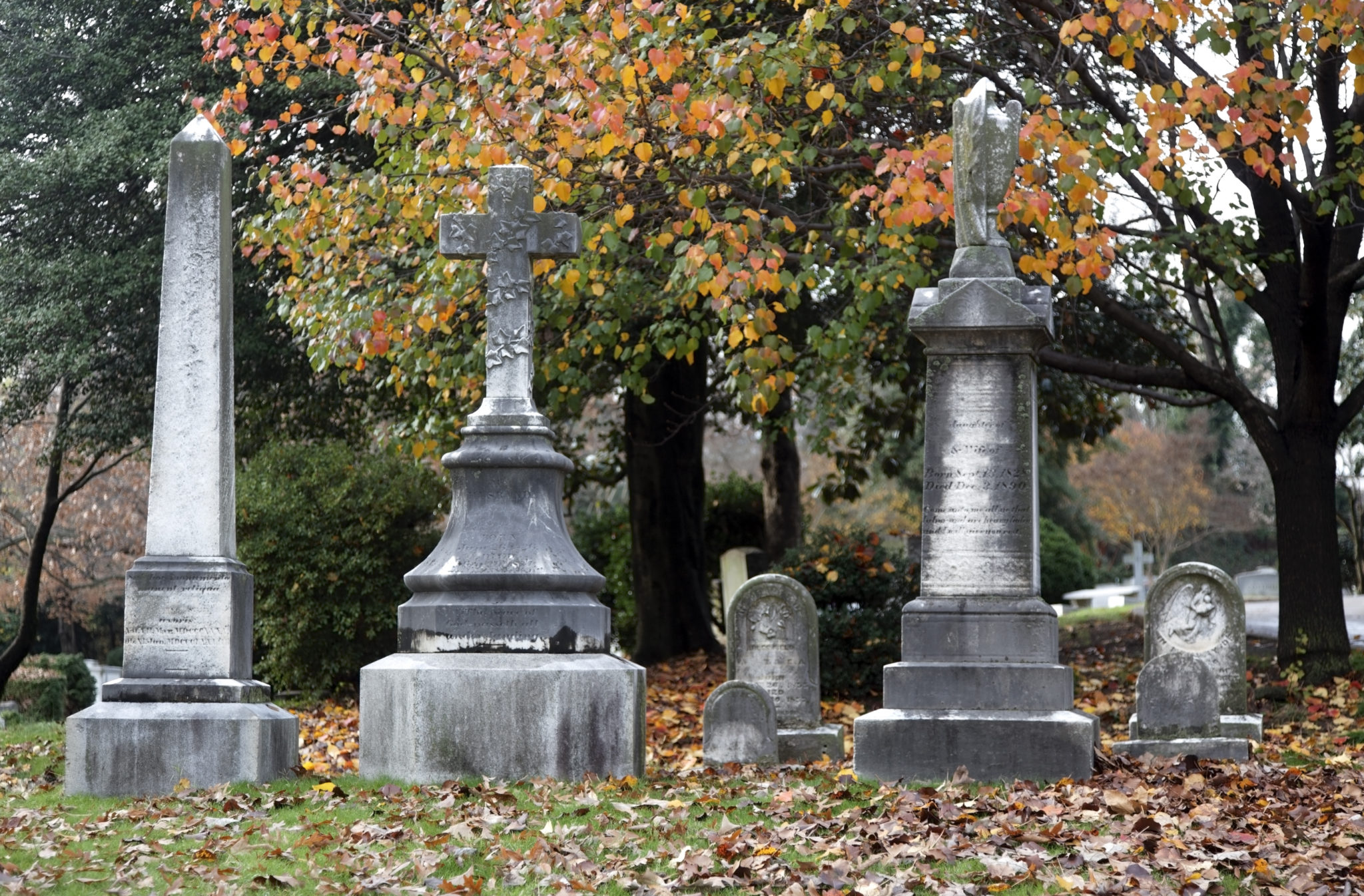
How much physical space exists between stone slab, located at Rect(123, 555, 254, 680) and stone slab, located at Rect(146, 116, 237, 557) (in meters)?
0.16

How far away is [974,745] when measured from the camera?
8805 millimetres

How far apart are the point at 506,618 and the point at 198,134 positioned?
367 cm

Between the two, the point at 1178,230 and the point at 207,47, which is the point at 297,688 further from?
the point at 1178,230

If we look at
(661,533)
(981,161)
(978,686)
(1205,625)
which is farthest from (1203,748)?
(661,533)

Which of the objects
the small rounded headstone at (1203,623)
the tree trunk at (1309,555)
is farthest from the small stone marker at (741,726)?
the tree trunk at (1309,555)

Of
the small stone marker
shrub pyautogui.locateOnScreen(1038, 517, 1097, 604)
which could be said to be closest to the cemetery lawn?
the small stone marker

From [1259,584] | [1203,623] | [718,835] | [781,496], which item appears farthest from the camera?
[1259,584]

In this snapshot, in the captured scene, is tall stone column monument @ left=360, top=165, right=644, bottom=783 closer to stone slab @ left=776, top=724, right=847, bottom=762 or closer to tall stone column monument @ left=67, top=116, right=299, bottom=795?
tall stone column monument @ left=67, top=116, right=299, bottom=795

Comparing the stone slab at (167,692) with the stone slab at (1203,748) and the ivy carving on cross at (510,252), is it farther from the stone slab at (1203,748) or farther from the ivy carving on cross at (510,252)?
the stone slab at (1203,748)

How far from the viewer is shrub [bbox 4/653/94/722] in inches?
812

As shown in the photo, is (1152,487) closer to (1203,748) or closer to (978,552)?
(1203,748)

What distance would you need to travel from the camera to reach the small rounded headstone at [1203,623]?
10.7 metres

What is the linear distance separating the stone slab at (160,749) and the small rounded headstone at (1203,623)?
6.19 m

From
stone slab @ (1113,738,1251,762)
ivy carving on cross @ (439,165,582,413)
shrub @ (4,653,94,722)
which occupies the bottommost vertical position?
shrub @ (4,653,94,722)
